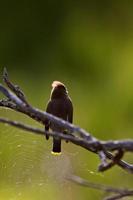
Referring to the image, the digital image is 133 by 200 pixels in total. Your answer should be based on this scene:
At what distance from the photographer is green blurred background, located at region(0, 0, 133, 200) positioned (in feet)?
10.4

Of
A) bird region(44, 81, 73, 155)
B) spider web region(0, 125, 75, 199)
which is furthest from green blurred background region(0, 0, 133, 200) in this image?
bird region(44, 81, 73, 155)

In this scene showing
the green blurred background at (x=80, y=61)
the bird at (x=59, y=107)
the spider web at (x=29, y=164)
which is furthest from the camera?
the green blurred background at (x=80, y=61)

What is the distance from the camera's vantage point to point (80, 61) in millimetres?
4113

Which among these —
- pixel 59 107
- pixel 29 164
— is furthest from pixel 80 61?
pixel 59 107

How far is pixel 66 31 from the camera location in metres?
4.29

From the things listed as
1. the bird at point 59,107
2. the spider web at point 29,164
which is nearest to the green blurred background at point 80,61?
the spider web at point 29,164

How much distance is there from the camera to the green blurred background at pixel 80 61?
3.18 metres

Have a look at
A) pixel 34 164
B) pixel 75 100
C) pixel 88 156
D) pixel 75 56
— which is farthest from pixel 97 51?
pixel 34 164

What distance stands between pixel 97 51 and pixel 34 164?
1392 millimetres

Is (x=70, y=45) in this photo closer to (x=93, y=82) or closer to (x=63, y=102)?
(x=93, y=82)

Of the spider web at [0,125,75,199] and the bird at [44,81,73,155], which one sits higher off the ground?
the spider web at [0,125,75,199]

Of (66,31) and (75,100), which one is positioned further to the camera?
(66,31)

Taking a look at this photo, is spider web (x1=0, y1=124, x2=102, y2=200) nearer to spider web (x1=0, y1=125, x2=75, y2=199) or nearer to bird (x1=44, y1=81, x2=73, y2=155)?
spider web (x1=0, y1=125, x2=75, y2=199)

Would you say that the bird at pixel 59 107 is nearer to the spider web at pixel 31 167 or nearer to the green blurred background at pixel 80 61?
the spider web at pixel 31 167
